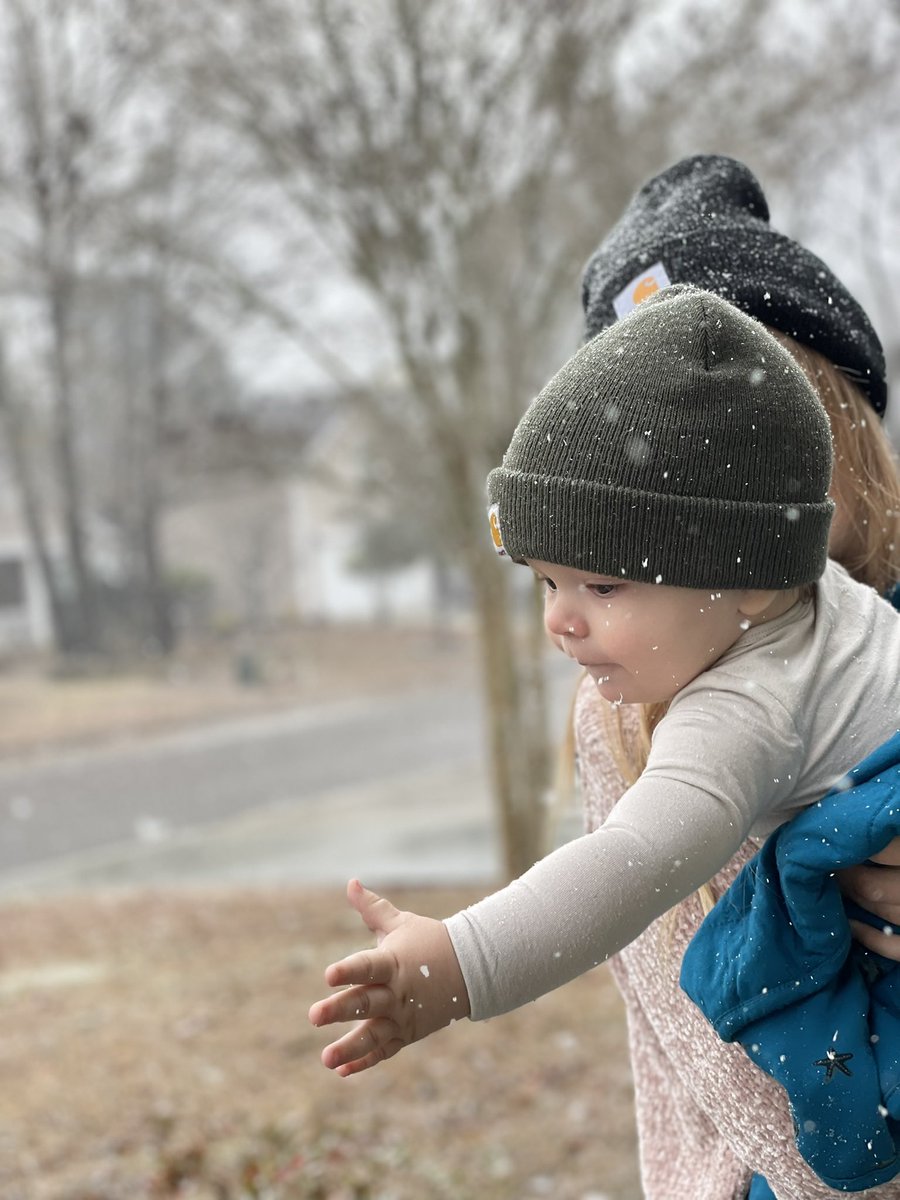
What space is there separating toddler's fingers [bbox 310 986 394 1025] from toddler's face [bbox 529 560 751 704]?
0.34m

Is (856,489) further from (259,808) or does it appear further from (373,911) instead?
(259,808)

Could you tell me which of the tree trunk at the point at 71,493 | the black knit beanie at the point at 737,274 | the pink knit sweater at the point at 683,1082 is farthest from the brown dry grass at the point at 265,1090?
the tree trunk at the point at 71,493

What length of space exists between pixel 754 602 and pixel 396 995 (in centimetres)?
45

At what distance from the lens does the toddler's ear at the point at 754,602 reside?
112 centimetres

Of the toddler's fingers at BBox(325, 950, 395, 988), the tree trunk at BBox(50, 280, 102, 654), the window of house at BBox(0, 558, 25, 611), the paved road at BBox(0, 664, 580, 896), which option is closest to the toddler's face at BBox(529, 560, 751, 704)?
the toddler's fingers at BBox(325, 950, 395, 988)

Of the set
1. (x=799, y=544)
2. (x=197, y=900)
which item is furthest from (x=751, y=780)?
(x=197, y=900)

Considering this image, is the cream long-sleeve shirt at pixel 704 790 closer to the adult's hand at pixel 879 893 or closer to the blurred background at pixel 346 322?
the adult's hand at pixel 879 893

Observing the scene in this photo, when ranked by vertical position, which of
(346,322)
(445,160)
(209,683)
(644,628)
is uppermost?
(644,628)

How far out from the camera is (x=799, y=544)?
3.61 feet

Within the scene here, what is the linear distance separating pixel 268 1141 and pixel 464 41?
5.08 meters

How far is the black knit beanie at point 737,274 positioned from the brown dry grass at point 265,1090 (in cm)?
210

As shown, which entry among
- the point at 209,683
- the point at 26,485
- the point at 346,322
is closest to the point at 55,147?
the point at 346,322

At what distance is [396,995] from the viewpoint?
91 cm

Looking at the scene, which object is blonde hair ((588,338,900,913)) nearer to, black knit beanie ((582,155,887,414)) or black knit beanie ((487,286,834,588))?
black knit beanie ((582,155,887,414))
